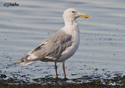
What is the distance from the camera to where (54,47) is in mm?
9719

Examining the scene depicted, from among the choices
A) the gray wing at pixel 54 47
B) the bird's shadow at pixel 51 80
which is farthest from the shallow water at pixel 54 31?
the gray wing at pixel 54 47

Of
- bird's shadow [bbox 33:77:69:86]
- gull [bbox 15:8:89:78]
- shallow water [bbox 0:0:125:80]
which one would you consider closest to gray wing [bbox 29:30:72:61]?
gull [bbox 15:8:89:78]

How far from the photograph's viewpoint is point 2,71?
10.5 metres

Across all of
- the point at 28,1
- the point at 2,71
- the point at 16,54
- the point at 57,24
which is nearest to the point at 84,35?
the point at 57,24

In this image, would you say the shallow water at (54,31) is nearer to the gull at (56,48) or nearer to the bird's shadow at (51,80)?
the bird's shadow at (51,80)

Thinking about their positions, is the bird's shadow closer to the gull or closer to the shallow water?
the shallow water

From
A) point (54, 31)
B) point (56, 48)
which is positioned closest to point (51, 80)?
point (56, 48)

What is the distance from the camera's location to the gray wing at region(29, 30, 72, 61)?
9648 millimetres

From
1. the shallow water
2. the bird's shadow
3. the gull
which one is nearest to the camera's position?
the bird's shadow

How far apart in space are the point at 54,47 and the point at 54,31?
707 cm

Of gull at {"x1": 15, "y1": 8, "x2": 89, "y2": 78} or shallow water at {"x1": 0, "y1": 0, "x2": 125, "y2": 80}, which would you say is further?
shallow water at {"x1": 0, "y1": 0, "x2": 125, "y2": 80}

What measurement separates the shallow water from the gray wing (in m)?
0.81

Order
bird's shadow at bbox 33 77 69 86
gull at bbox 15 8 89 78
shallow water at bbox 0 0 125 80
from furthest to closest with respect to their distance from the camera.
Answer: shallow water at bbox 0 0 125 80
gull at bbox 15 8 89 78
bird's shadow at bbox 33 77 69 86

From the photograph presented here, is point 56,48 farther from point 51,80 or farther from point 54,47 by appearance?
point 51,80
